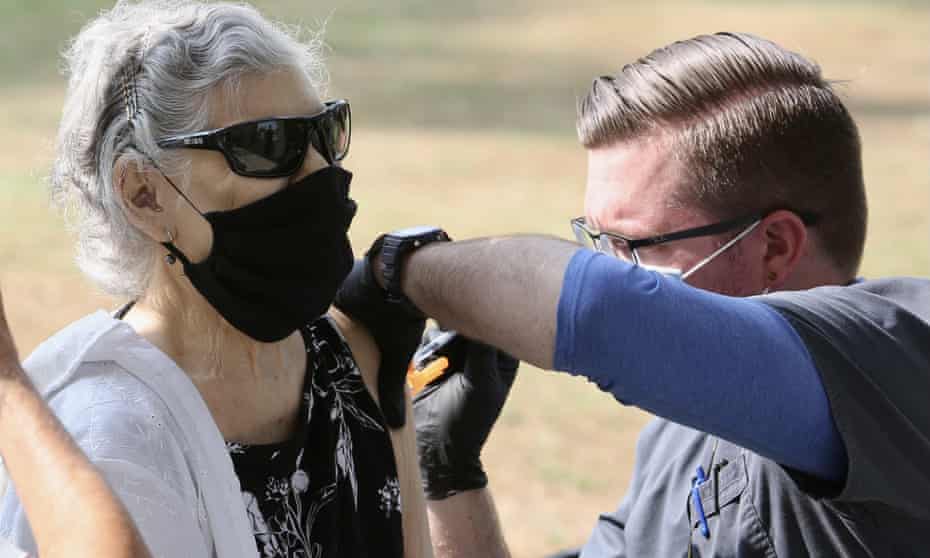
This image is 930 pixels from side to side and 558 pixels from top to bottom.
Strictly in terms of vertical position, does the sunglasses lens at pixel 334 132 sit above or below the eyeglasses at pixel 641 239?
above

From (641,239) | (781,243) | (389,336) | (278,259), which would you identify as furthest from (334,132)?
(781,243)

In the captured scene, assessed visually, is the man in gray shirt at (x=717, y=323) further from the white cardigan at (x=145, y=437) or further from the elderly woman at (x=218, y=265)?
the white cardigan at (x=145, y=437)

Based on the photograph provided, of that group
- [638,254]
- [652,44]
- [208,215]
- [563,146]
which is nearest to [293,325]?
[208,215]

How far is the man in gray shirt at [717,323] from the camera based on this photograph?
212 cm

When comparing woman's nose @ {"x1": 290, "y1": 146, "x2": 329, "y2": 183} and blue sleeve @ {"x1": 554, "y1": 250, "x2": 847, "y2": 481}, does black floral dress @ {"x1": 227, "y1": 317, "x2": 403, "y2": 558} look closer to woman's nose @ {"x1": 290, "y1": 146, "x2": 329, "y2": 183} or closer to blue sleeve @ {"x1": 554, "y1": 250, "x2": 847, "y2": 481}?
woman's nose @ {"x1": 290, "y1": 146, "x2": 329, "y2": 183}

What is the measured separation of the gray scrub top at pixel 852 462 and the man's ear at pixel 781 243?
0.34 m

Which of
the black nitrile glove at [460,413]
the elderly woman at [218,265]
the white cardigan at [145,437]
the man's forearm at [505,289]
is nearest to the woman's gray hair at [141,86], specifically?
the elderly woman at [218,265]

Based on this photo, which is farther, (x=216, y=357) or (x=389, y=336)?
(x=389, y=336)

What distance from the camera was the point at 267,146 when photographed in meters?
2.52

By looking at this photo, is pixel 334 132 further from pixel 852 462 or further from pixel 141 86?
pixel 852 462

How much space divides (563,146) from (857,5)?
32.4 ft

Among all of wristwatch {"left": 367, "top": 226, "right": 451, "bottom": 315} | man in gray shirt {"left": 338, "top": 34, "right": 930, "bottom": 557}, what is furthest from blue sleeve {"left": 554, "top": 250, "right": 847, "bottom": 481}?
wristwatch {"left": 367, "top": 226, "right": 451, "bottom": 315}

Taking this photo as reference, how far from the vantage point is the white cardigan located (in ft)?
7.36

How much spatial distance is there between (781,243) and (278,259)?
40.8 inches
